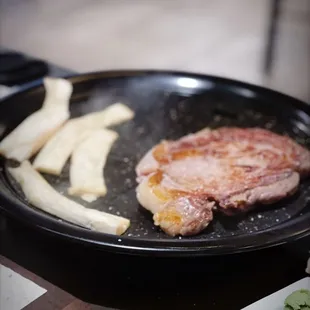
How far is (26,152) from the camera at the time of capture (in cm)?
145

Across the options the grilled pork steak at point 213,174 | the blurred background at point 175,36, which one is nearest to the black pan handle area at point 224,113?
the grilled pork steak at point 213,174

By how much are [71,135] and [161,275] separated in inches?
23.0

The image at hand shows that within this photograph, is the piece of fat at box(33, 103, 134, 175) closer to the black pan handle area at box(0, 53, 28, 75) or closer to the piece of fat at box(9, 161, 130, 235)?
the piece of fat at box(9, 161, 130, 235)

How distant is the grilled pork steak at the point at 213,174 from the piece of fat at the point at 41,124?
0.32m

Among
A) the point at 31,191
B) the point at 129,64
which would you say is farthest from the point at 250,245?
the point at 129,64

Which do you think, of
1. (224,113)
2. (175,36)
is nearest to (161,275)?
(224,113)

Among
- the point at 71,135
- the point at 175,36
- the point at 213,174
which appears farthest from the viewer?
the point at 175,36

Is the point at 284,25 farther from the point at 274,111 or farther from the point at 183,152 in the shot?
the point at 183,152

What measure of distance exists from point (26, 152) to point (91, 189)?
0.24m

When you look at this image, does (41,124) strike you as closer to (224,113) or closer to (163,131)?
(163,131)

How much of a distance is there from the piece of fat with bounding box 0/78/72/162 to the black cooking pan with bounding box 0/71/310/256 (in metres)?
0.04

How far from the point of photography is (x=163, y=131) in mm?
1659

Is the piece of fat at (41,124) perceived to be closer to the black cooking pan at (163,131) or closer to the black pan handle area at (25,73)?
the black cooking pan at (163,131)

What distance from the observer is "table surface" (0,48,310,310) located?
110 cm
